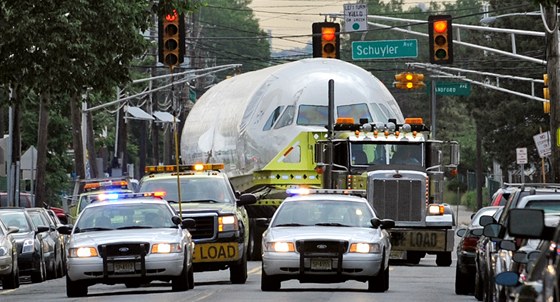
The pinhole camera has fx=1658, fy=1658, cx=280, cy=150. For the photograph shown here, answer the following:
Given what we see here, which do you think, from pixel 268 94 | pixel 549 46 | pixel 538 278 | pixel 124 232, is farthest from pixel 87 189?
pixel 538 278

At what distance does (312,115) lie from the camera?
3891 centimetres

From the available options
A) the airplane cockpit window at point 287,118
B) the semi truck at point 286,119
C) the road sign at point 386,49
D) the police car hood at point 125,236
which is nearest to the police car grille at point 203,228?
the police car hood at point 125,236

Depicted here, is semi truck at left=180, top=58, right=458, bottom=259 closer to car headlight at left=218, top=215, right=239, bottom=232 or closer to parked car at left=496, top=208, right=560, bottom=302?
car headlight at left=218, top=215, right=239, bottom=232

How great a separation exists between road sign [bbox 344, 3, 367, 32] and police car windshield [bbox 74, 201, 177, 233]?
22.8 metres

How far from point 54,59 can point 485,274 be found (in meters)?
12.1

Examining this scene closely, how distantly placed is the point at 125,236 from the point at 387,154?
10.8m

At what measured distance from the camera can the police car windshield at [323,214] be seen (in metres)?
25.2

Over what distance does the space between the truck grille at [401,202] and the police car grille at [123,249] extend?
10.4 metres

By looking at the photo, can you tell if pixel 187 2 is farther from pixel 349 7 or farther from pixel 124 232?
pixel 349 7

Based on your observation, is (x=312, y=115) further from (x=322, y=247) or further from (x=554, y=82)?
(x=322, y=247)

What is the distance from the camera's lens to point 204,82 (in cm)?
13288

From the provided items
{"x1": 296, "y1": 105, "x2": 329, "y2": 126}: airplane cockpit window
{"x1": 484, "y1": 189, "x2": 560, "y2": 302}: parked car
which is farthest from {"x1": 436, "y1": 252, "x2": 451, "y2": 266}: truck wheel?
{"x1": 484, "y1": 189, "x2": 560, "y2": 302}: parked car

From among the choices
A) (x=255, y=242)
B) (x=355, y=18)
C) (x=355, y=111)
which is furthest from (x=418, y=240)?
(x=355, y=18)

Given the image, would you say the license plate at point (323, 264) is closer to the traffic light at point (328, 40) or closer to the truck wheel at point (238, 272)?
the truck wheel at point (238, 272)
